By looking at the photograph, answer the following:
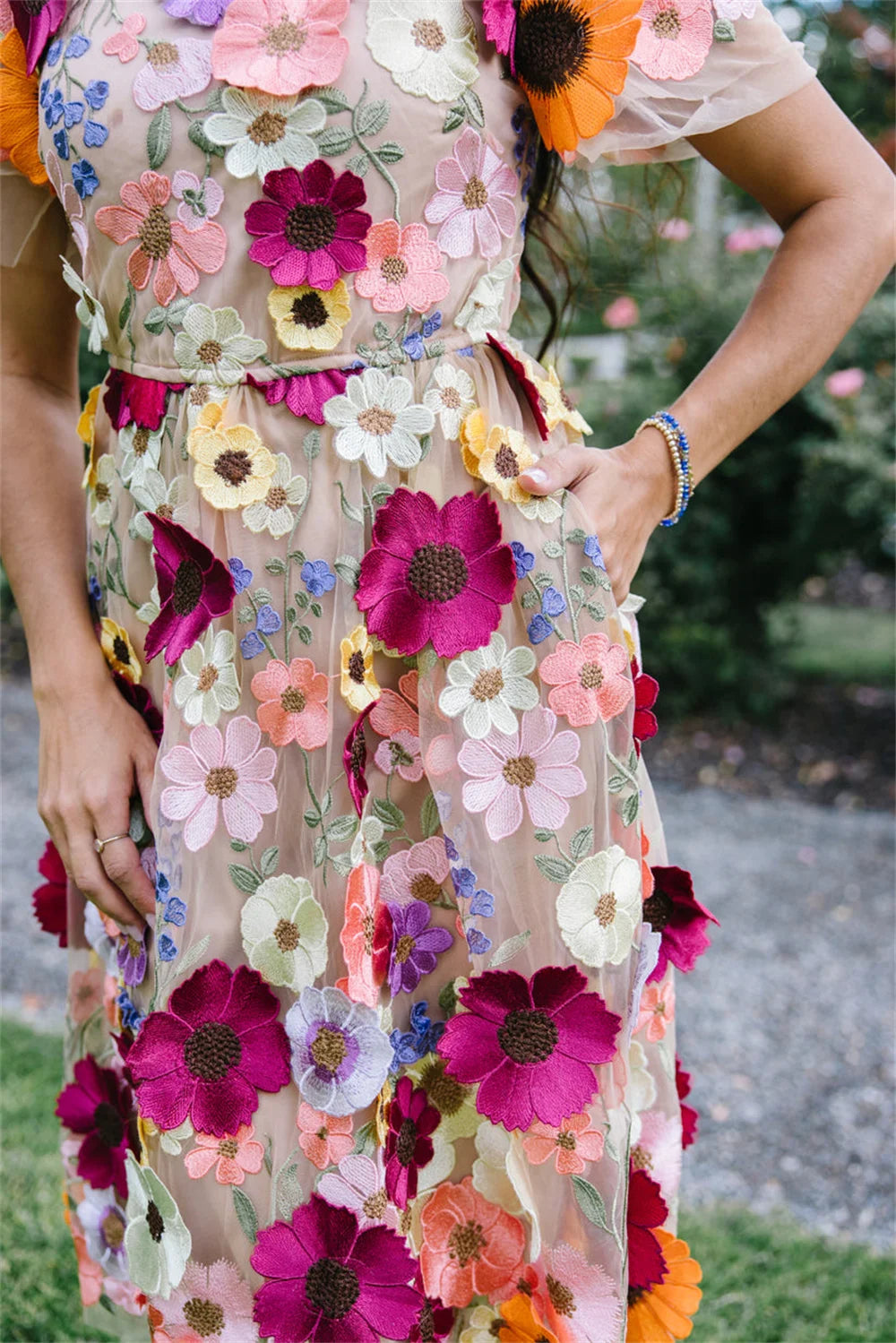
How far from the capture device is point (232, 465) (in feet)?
3.52

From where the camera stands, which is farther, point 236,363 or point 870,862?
point 870,862

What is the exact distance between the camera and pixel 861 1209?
2.80 metres

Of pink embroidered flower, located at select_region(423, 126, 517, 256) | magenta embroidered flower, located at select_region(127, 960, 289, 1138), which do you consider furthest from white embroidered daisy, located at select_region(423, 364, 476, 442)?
magenta embroidered flower, located at select_region(127, 960, 289, 1138)

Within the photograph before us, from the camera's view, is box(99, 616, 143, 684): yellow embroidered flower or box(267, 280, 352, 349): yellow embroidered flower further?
box(99, 616, 143, 684): yellow embroidered flower

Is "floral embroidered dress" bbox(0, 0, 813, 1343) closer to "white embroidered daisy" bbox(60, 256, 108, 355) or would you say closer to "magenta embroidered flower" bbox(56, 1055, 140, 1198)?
"white embroidered daisy" bbox(60, 256, 108, 355)

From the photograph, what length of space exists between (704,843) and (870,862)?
66 centimetres

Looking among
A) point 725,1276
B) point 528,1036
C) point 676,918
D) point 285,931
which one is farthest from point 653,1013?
point 725,1276

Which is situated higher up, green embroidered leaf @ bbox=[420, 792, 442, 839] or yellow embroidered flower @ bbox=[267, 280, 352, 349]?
yellow embroidered flower @ bbox=[267, 280, 352, 349]

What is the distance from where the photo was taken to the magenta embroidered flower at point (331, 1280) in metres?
1.03

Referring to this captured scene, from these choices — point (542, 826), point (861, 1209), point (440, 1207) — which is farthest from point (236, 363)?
point (861, 1209)

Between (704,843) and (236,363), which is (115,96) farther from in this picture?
(704,843)

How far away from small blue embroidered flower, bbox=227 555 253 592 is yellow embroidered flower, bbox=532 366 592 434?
34cm

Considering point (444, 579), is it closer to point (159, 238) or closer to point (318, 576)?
point (318, 576)

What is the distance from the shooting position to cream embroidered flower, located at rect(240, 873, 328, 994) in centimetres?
106
